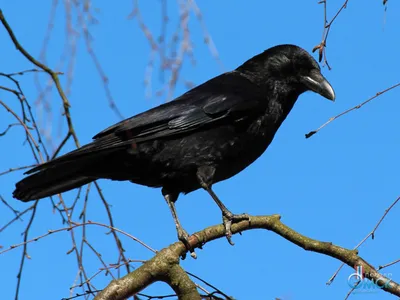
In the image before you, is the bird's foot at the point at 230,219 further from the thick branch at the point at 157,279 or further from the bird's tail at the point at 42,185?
the bird's tail at the point at 42,185

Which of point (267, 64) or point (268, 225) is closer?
point (268, 225)

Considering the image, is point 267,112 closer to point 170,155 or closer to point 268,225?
point 170,155

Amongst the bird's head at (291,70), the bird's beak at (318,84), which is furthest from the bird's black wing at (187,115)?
the bird's beak at (318,84)

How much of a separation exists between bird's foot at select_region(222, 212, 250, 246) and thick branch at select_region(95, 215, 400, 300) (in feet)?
0.82

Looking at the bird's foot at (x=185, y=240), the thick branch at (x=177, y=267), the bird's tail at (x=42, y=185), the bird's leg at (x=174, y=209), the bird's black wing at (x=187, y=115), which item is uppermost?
the bird's black wing at (x=187, y=115)

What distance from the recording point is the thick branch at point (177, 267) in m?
3.04

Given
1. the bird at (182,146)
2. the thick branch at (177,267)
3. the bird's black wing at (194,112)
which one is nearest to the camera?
the thick branch at (177,267)

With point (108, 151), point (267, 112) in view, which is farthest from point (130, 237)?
point (267, 112)

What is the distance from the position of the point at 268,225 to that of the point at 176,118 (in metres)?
1.38

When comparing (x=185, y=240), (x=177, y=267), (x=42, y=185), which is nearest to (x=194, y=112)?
(x=42, y=185)

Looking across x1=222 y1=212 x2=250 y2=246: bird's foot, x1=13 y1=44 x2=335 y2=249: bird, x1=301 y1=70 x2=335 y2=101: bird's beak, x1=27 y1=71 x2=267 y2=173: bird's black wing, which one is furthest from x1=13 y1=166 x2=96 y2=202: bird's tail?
x1=301 y1=70 x2=335 y2=101: bird's beak

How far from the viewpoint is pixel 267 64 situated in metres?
5.12

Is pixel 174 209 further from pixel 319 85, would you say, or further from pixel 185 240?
pixel 319 85

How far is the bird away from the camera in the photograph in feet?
14.1
